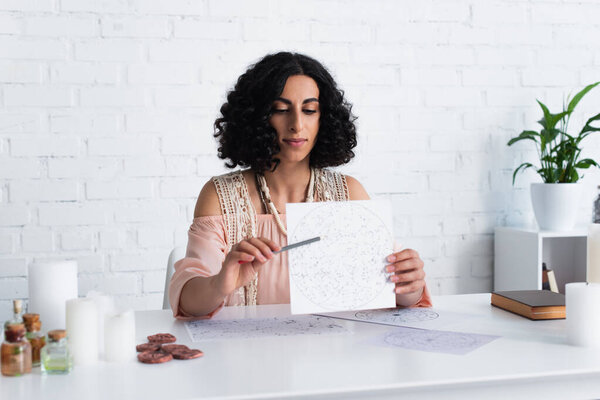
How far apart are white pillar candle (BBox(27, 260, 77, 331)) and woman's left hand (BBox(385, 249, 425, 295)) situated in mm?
623

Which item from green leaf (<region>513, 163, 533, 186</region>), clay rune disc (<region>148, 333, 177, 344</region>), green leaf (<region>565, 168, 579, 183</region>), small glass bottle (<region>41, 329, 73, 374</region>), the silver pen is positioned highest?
green leaf (<region>513, 163, 533, 186</region>)

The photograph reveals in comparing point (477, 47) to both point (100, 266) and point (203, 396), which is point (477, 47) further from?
point (203, 396)

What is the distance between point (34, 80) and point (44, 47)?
13 centimetres

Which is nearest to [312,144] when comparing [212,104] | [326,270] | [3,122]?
[326,270]

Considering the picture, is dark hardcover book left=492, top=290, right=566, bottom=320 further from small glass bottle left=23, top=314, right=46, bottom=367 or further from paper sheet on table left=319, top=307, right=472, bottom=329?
small glass bottle left=23, top=314, right=46, bottom=367

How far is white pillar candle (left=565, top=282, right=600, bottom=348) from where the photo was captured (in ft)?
3.66

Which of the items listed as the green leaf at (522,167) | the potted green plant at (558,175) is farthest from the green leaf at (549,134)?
the green leaf at (522,167)

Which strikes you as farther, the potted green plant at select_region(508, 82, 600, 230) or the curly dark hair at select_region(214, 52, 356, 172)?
the potted green plant at select_region(508, 82, 600, 230)

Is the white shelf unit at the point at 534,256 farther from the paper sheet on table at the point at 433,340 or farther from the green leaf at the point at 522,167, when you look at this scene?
the paper sheet on table at the point at 433,340

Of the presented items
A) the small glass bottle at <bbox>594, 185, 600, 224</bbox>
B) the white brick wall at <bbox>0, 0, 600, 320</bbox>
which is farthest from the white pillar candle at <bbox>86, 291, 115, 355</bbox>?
the small glass bottle at <bbox>594, 185, 600, 224</bbox>

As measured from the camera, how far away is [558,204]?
2514 millimetres

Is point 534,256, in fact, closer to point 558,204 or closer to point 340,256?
point 558,204

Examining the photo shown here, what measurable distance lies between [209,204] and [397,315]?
0.59m

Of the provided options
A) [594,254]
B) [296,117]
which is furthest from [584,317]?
[296,117]
